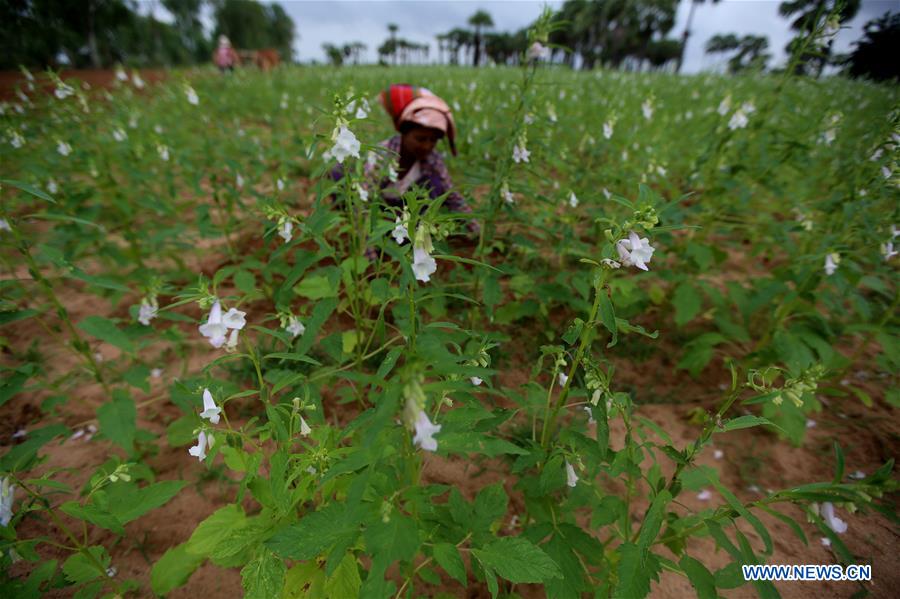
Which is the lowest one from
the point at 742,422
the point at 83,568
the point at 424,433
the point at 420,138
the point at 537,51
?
the point at 83,568

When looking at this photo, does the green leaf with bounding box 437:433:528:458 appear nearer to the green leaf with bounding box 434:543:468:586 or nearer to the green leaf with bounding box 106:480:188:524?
the green leaf with bounding box 434:543:468:586

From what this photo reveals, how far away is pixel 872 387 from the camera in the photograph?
269 centimetres

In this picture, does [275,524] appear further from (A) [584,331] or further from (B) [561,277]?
(B) [561,277]

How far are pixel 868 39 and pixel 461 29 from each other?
94.0 meters

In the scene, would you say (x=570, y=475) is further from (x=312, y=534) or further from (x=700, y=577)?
(x=312, y=534)

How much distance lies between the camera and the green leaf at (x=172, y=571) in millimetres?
1451

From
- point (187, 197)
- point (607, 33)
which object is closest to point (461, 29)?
point (607, 33)

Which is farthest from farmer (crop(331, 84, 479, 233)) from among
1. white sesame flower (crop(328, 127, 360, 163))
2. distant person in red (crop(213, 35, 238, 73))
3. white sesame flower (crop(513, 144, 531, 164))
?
distant person in red (crop(213, 35, 238, 73))

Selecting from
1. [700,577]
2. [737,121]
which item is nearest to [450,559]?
[700,577]

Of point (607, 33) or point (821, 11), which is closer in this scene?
point (821, 11)

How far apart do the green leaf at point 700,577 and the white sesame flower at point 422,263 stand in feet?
4.26

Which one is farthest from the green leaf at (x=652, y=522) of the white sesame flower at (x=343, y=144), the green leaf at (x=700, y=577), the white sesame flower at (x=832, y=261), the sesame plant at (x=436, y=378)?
the white sesame flower at (x=832, y=261)

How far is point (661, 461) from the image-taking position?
2.29 metres

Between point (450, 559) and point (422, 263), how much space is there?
0.92m
